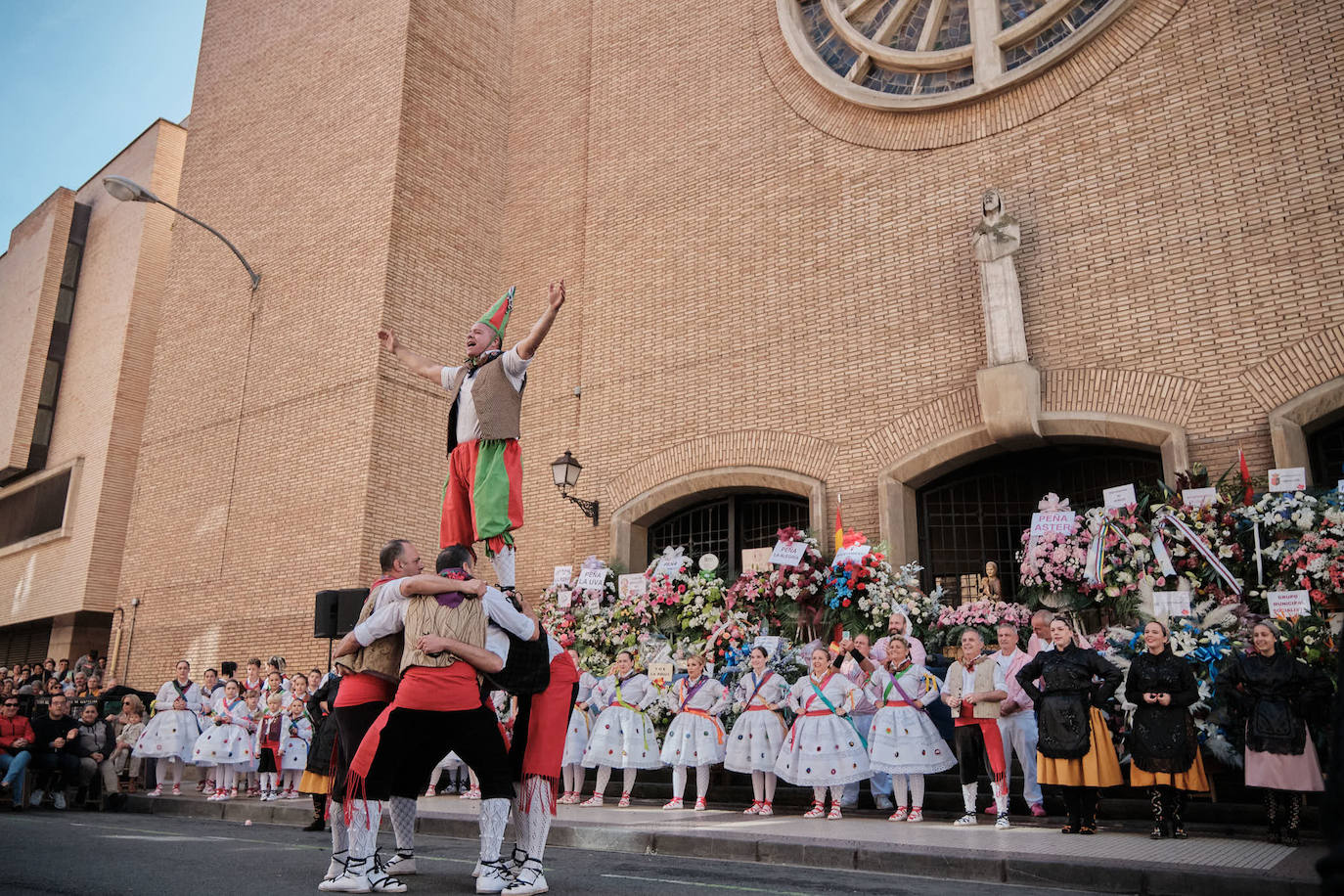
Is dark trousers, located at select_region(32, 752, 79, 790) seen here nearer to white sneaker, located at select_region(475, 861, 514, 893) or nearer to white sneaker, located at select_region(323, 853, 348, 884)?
white sneaker, located at select_region(323, 853, 348, 884)

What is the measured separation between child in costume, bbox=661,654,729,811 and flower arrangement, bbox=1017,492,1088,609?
3.59 metres

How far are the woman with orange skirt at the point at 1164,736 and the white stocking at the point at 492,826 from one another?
529 centimetres

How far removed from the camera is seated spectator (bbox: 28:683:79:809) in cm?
1270

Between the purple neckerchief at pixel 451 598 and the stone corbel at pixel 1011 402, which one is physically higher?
the stone corbel at pixel 1011 402

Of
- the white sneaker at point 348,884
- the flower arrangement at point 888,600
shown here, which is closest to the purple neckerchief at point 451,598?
the white sneaker at point 348,884

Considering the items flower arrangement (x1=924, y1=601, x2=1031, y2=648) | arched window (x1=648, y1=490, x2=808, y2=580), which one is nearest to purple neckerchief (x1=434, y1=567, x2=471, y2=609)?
flower arrangement (x1=924, y1=601, x2=1031, y2=648)

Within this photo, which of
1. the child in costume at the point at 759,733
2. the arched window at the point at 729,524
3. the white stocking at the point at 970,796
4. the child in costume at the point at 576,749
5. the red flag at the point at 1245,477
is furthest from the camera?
the arched window at the point at 729,524

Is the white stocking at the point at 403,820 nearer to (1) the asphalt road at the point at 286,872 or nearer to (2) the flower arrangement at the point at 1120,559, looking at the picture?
(1) the asphalt road at the point at 286,872

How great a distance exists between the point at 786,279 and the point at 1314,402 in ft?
23.2

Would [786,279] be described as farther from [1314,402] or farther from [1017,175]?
[1314,402]

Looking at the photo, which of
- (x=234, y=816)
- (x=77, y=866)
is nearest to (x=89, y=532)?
(x=234, y=816)

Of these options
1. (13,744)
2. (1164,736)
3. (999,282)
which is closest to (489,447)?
(1164,736)

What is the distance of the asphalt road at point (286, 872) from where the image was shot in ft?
17.5

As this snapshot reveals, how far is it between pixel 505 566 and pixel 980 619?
22.2ft
